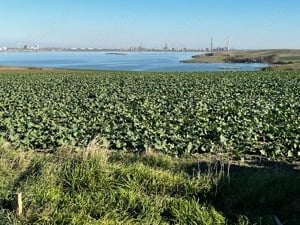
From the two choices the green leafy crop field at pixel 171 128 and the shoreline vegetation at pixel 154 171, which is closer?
the shoreline vegetation at pixel 154 171

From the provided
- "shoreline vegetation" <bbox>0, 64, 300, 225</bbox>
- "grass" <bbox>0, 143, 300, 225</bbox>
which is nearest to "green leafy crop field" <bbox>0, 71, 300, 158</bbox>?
"shoreline vegetation" <bbox>0, 64, 300, 225</bbox>

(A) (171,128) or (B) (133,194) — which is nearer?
(B) (133,194)

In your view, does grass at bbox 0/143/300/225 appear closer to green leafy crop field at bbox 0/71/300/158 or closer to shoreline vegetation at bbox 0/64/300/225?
shoreline vegetation at bbox 0/64/300/225

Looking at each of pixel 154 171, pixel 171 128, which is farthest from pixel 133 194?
pixel 171 128

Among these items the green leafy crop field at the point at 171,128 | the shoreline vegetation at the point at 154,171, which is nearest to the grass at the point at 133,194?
the shoreline vegetation at the point at 154,171

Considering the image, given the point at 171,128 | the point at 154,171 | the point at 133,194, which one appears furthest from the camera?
the point at 171,128

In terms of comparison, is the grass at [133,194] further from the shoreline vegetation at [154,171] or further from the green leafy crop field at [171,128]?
the green leafy crop field at [171,128]

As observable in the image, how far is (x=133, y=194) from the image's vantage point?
21.5 ft

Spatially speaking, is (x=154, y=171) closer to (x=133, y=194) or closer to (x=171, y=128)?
(x=133, y=194)

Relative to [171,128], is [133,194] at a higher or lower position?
higher

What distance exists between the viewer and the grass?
590 cm

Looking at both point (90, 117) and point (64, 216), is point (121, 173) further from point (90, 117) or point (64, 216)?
point (90, 117)

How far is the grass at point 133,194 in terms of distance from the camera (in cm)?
590

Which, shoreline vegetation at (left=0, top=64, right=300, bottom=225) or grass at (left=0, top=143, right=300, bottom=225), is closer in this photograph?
grass at (left=0, top=143, right=300, bottom=225)
